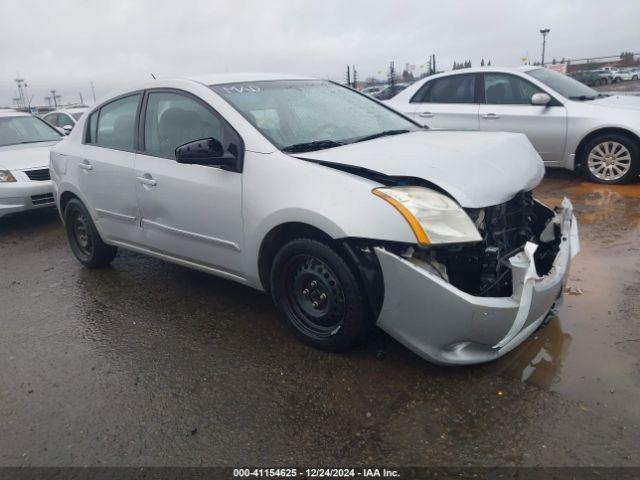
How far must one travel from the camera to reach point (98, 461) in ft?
7.84

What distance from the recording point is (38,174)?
7012 millimetres

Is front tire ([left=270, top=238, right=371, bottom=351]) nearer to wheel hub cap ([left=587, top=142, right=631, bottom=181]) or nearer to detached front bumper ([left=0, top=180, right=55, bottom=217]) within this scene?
detached front bumper ([left=0, top=180, right=55, bottom=217])

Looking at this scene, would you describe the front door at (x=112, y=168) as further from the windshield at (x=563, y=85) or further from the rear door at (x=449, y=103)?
the windshield at (x=563, y=85)

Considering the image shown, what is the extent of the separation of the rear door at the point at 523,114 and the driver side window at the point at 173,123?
4882 millimetres

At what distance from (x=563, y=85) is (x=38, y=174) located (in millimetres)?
7199

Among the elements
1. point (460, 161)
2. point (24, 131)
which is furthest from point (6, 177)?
point (460, 161)

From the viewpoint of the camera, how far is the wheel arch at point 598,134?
21.3ft

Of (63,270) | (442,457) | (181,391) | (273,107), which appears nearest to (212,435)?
(181,391)

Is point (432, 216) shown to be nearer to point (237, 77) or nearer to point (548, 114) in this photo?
point (237, 77)

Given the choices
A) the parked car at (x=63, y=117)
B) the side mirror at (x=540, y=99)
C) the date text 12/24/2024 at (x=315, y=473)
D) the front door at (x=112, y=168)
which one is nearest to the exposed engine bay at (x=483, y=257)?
the date text 12/24/2024 at (x=315, y=473)

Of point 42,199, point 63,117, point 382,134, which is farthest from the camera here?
point 63,117

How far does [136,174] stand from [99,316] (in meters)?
1.11

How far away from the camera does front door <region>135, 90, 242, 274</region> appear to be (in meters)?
3.37

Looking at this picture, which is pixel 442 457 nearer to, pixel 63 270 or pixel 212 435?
pixel 212 435
